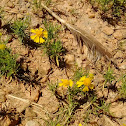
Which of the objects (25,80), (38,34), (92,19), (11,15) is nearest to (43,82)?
(25,80)

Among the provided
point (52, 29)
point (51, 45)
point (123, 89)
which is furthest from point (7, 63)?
point (123, 89)

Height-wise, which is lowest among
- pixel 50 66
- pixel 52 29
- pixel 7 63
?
pixel 50 66

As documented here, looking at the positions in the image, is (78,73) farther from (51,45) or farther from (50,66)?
(51,45)

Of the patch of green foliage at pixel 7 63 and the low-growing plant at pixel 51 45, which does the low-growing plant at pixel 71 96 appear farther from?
the patch of green foliage at pixel 7 63

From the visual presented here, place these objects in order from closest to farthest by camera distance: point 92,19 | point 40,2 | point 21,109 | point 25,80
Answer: point 21,109, point 25,80, point 40,2, point 92,19

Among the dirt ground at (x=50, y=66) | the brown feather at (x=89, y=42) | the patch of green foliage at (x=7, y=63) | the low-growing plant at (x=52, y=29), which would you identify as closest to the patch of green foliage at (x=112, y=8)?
the dirt ground at (x=50, y=66)

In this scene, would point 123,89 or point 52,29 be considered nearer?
point 123,89

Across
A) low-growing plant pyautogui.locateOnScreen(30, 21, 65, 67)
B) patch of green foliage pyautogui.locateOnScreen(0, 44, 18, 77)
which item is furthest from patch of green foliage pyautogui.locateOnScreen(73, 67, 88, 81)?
patch of green foliage pyautogui.locateOnScreen(0, 44, 18, 77)

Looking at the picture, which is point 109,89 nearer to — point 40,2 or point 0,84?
point 0,84
